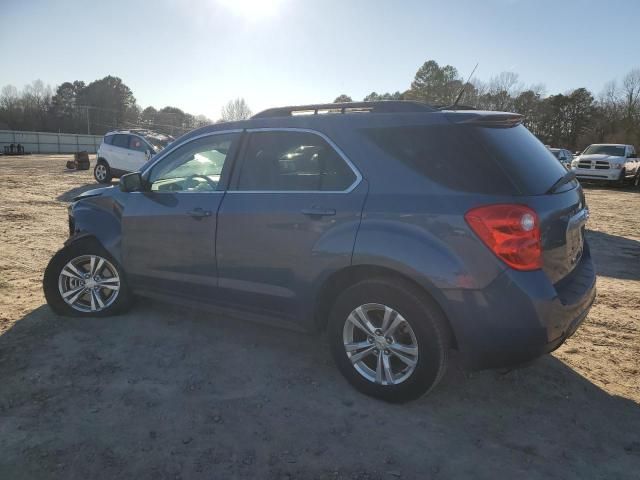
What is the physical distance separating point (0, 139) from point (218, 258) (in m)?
51.2

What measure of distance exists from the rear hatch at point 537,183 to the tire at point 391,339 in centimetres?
73

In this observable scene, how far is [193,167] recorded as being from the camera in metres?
4.00

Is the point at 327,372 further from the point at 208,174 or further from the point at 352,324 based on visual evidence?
the point at 208,174

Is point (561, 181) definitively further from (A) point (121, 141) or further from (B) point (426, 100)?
(B) point (426, 100)

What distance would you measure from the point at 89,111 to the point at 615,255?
7702cm

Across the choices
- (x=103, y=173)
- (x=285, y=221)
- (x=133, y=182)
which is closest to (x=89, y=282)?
(x=133, y=182)

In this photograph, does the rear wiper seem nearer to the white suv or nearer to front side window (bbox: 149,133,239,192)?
front side window (bbox: 149,133,239,192)

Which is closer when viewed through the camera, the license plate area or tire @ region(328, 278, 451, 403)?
tire @ region(328, 278, 451, 403)

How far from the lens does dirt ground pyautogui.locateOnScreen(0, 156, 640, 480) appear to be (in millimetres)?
2426

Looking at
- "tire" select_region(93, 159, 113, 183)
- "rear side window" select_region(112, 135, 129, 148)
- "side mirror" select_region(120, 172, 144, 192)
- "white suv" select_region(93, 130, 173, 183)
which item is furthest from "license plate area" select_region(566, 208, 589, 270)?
"tire" select_region(93, 159, 113, 183)

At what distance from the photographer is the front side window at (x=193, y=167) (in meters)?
3.71

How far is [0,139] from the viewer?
4422 centimetres

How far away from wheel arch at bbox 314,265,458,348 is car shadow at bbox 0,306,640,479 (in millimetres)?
499

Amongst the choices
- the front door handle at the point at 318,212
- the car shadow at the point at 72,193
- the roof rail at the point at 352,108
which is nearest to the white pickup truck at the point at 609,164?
the car shadow at the point at 72,193
